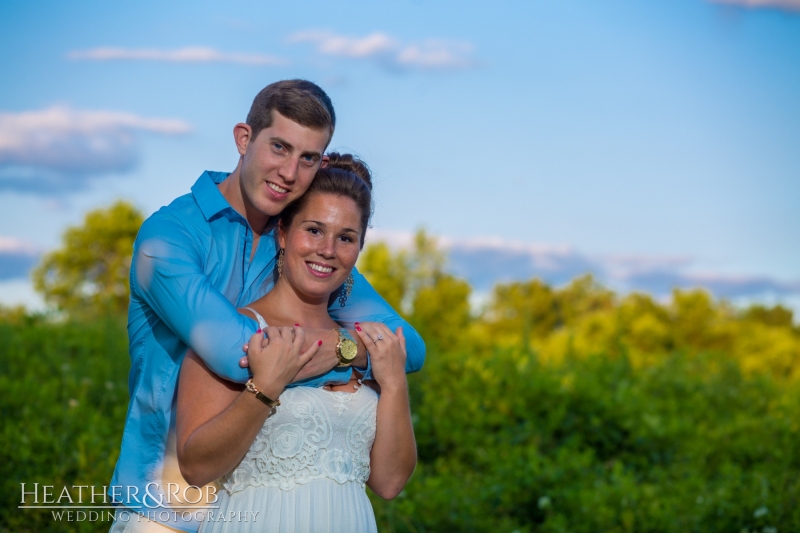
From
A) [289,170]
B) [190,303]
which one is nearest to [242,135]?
[289,170]

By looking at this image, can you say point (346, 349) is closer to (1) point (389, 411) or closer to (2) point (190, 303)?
(1) point (389, 411)

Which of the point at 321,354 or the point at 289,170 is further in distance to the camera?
the point at 289,170

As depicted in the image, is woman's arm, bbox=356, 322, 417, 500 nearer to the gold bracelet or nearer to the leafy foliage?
the gold bracelet

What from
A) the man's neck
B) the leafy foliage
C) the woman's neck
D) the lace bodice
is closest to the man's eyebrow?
the man's neck

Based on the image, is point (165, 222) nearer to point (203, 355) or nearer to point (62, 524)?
point (203, 355)

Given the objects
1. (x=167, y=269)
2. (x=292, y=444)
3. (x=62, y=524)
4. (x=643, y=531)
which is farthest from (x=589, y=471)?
(x=167, y=269)

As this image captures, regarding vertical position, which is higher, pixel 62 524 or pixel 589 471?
pixel 589 471

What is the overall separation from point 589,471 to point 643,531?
94 cm

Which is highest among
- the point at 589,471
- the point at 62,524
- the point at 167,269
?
the point at 167,269

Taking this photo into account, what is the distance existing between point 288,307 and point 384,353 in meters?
0.42

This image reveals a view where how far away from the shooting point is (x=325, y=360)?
10.3ft

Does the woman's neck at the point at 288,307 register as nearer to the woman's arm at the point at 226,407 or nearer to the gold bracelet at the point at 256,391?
the woman's arm at the point at 226,407

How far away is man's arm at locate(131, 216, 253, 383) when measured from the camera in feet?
9.61

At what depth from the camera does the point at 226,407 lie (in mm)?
3025
